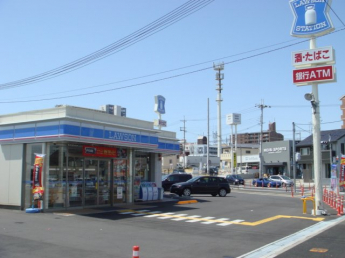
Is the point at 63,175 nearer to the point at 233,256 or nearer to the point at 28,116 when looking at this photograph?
the point at 28,116

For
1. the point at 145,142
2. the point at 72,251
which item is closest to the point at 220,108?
the point at 145,142

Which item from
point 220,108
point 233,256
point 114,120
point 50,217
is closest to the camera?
point 233,256

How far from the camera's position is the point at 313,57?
1816cm

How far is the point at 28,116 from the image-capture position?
19.5 m

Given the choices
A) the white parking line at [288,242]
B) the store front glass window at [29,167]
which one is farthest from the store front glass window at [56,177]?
the white parking line at [288,242]

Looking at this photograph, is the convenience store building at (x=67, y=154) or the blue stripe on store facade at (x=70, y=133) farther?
the convenience store building at (x=67, y=154)

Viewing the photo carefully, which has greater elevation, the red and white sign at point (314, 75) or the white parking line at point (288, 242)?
the red and white sign at point (314, 75)

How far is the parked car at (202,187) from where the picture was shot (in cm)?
2945

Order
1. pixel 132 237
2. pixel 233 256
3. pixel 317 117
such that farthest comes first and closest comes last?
1. pixel 317 117
2. pixel 132 237
3. pixel 233 256

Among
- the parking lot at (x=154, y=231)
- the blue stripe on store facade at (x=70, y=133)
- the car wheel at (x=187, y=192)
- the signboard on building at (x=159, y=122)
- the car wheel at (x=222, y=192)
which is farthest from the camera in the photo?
the car wheel at (x=222, y=192)

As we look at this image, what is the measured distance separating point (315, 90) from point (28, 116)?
14582 millimetres

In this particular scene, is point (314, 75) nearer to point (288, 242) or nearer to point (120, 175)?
point (288, 242)

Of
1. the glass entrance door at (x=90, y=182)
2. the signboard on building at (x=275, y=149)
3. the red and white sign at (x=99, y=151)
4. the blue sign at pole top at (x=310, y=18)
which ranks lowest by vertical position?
the glass entrance door at (x=90, y=182)

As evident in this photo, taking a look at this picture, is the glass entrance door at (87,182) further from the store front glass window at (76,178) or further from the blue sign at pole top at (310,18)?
the blue sign at pole top at (310,18)
